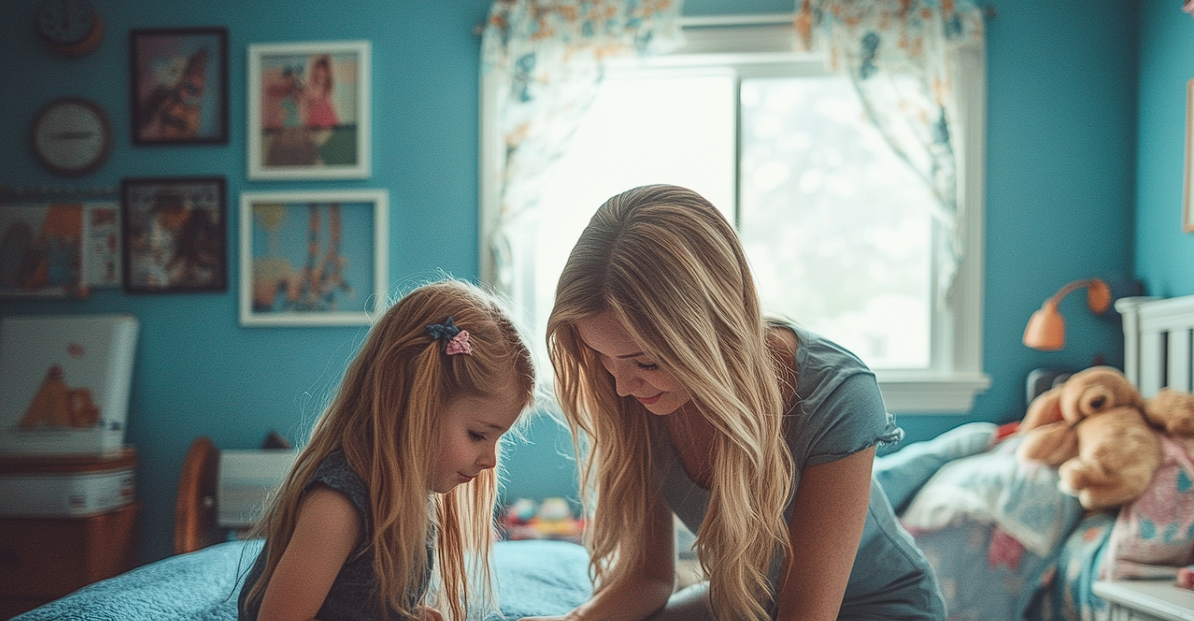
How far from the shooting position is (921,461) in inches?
92.7

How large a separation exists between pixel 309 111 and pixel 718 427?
2.45m

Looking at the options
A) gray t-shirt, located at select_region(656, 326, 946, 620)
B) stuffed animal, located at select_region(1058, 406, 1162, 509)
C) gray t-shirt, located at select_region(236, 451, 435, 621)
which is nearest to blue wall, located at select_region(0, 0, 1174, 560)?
stuffed animal, located at select_region(1058, 406, 1162, 509)

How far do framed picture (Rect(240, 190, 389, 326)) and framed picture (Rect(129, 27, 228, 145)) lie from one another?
347 mm

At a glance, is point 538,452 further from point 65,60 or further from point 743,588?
point 65,60

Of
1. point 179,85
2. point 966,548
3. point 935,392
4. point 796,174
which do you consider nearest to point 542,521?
point 966,548

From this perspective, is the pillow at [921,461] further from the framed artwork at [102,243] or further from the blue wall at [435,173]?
the framed artwork at [102,243]

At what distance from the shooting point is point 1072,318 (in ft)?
9.24

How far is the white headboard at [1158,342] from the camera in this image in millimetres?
2258

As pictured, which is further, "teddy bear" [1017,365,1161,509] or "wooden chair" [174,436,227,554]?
"wooden chair" [174,436,227,554]

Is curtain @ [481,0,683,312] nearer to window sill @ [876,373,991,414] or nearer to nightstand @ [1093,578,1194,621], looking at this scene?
window sill @ [876,373,991,414]

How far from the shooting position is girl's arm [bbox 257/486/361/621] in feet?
3.43

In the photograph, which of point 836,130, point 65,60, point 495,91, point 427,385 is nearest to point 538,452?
point 495,91

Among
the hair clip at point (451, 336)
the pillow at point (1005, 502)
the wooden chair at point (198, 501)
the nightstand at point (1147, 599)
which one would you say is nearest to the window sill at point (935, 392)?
the pillow at point (1005, 502)

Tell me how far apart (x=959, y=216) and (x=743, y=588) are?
6.91 feet
